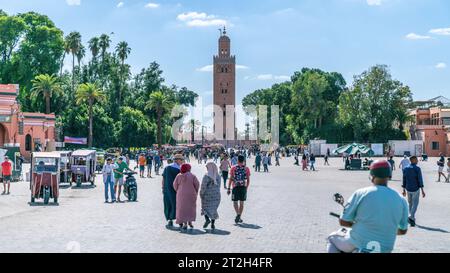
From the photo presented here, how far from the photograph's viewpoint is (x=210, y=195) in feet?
45.8

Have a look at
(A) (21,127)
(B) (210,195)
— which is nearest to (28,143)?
(A) (21,127)

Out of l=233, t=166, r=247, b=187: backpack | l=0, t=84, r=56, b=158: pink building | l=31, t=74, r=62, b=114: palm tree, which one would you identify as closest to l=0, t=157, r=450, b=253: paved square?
l=233, t=166, r=247, b=187: backpack

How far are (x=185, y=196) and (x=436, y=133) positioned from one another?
77879 mm

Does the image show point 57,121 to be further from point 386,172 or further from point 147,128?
point 386,172

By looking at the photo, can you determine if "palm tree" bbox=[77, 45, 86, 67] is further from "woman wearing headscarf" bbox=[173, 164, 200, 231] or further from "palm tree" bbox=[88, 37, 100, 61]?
"woman wearing headscarf" bbox=[173, 164, 200, 231]

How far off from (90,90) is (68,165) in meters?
43.7

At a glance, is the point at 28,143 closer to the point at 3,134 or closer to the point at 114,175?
the point at 3,134

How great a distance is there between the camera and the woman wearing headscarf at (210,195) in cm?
1370

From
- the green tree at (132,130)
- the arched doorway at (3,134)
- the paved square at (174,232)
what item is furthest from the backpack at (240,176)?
the green tree at (132,130)

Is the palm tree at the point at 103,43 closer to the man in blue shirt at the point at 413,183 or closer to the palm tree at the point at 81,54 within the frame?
the palm tree at the point at 81,54

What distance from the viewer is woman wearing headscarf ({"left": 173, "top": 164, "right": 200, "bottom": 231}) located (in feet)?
44.1

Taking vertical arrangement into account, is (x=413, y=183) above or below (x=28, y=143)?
below

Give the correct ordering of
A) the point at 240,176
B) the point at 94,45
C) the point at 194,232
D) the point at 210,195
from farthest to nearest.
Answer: the point at 94,45
the point at 240,176
the point at 210,195
the point at 194,232
